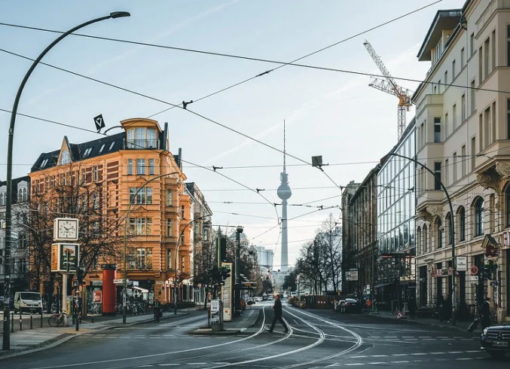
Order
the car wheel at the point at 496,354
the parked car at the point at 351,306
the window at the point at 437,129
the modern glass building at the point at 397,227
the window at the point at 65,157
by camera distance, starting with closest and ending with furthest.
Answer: the car wheel at the point at 496,354, the window at the point at 437,129, the modern glass building at the point at 397,227, the parked car at the point at 351,306, the window at the point at 65,157

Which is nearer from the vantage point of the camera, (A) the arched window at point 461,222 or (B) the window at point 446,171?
(A) the arched window at point 461,222

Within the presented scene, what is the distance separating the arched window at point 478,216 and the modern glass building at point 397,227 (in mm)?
14973

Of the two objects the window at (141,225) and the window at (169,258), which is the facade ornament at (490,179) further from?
the window at (169,258)

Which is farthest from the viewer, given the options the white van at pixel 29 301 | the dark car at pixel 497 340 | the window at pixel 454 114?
the white van at pixel 29 301

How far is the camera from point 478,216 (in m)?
49.2

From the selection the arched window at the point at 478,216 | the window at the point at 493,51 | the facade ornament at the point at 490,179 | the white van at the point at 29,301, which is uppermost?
the window at the point at 493,51

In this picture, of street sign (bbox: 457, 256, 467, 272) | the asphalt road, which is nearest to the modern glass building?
street sign (bbox: 457, 256, 467, 272)

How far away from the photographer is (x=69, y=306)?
1945 inches

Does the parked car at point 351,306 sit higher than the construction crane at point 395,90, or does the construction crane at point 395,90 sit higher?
the construction crane at point 395,90

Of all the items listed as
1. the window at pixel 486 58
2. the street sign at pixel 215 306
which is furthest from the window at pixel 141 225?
the street sign at pixel 215 306

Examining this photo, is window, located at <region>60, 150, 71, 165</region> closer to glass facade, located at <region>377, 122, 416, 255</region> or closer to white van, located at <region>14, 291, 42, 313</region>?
white van, located at <region>14, 291, 42, 313</region>

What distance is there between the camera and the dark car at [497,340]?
899 inches

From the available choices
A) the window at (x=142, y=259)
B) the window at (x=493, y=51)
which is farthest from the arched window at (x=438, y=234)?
the window at (x=142, y=259)

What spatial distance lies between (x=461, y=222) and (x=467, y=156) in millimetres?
5076
